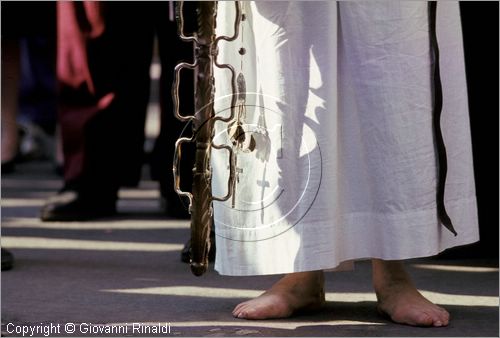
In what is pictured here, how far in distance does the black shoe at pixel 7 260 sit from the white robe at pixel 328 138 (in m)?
0.94

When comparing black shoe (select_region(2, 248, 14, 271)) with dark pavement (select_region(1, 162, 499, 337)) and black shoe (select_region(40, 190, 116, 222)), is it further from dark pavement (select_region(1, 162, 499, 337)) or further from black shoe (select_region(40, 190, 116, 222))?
black shoe (select_region(40, 190, 116, 222))

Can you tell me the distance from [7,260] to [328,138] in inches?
48.4

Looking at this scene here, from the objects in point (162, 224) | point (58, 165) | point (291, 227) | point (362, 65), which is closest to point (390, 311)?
point (291, 227)

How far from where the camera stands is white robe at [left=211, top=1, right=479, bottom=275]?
8.16 feet

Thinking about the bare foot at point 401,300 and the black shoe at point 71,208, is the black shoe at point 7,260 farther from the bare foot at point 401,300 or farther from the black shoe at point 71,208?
the bare foot at point 401,300

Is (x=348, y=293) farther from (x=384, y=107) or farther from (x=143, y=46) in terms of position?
(x=143, y=46)

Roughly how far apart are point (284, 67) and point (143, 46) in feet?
5.80

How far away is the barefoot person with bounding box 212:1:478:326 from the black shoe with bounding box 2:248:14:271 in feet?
3.10

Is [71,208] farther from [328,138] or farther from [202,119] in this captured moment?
[202,119]

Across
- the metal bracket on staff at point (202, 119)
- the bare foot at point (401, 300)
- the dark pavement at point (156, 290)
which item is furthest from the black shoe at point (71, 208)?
the metal bracket on staff at point (202, 119)

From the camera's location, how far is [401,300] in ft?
8.68

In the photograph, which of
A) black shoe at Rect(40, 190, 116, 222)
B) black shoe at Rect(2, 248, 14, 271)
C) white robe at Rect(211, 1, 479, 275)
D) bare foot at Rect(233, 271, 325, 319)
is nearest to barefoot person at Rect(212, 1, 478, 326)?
white robe at Rect(211, 1, 479, 275)

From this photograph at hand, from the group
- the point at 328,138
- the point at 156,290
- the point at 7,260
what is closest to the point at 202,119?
the point at 328,138

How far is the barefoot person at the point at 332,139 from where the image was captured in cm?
249
